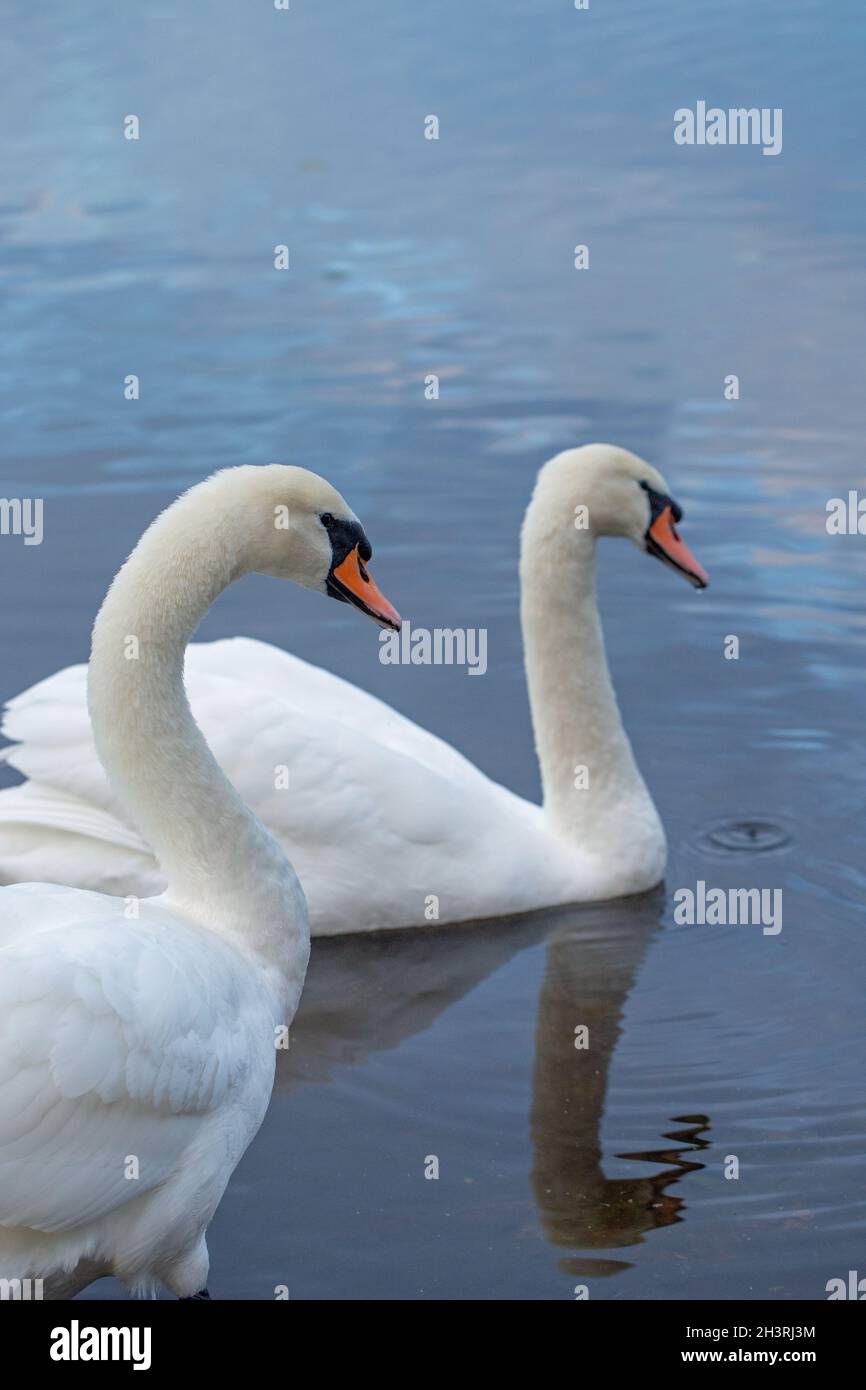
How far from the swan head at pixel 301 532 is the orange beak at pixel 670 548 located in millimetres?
2432

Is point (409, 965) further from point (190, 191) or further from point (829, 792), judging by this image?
point (190, 191)

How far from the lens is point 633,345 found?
39.9 feet

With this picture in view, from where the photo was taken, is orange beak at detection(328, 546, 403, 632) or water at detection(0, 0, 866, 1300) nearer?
orange beak at detection(328, 546, 403, 632)

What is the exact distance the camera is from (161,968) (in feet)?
14.3

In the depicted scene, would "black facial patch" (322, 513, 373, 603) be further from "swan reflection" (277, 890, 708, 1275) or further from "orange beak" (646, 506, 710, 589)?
"orange beak" (646, 506, 710, 589)

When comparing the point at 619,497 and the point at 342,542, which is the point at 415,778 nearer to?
the point at 619,497

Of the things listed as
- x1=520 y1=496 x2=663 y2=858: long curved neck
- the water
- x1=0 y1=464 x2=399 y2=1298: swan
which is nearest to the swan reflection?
the water

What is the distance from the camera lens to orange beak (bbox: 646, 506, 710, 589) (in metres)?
7.37

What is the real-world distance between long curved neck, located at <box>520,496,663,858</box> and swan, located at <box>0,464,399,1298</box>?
2.08 m

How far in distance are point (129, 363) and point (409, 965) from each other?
261 inches

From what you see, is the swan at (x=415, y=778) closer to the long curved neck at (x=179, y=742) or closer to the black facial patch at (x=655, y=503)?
the black facial patch at (x=655, y=503)

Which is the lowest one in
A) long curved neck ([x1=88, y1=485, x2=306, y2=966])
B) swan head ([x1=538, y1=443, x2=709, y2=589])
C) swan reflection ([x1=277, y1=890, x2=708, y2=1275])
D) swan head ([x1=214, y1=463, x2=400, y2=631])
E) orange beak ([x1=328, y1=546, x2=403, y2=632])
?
swan reflection ([x1=277, y1=890, x2=708, y2=1275])

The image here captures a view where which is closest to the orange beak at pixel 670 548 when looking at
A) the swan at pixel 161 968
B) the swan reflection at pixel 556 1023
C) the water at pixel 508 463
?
the water at pixel 508 463

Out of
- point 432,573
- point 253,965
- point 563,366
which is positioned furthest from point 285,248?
point 253,965
